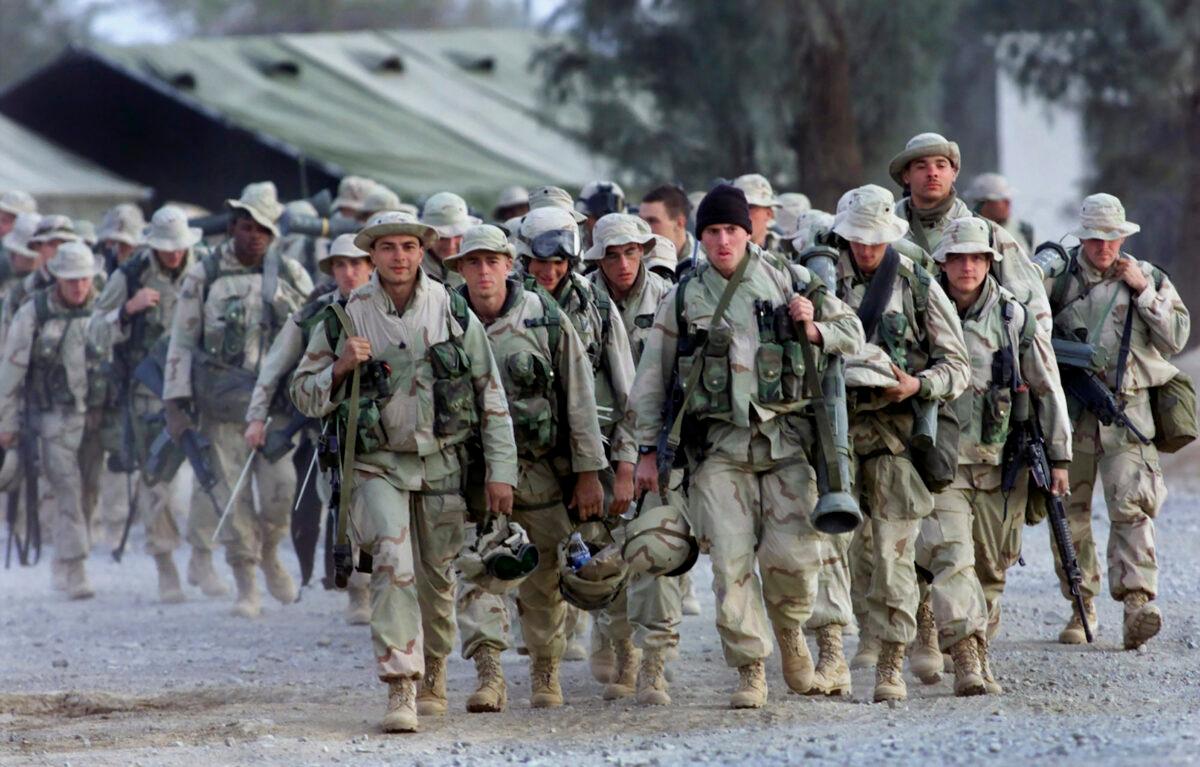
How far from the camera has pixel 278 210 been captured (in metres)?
13.1

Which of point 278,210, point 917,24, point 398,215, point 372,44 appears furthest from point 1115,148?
point 398,215

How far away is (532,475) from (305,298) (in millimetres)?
3927

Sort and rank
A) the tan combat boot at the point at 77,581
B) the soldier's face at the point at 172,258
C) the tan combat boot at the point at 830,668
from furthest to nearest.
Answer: the tan combat boot at the point at 77,581
the soldier's face at the point at 172,258
the tan combat boot at the point at 830,668

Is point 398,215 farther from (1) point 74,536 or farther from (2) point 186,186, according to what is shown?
(2) point 186,186

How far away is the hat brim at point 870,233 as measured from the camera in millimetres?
9016

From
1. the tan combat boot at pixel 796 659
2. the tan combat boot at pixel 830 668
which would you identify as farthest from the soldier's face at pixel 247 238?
the tan combat boot at pixel 796 659

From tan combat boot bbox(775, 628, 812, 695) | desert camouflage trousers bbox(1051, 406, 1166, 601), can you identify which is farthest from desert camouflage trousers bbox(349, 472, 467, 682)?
desert camouflage trousers bbox(1051, 406, 1166, 601)

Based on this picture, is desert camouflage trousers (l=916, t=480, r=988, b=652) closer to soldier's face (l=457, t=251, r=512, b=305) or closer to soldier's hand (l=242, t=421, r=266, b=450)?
soldier's face (l=457, t=251, r=512, b=305)

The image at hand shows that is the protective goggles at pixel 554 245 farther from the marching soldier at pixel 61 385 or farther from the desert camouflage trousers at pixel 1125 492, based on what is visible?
the marching soldier at pixel 61 385

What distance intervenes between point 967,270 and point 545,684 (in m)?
2.53

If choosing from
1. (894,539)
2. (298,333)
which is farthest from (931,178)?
(298,333)

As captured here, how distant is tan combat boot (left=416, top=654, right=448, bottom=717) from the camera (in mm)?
9070

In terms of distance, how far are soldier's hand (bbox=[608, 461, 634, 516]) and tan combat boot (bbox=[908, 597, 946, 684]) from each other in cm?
136

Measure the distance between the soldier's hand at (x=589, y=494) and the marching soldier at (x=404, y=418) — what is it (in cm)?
47
